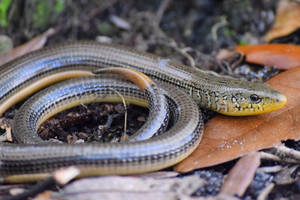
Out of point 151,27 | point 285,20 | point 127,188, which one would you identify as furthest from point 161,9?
point 127,188

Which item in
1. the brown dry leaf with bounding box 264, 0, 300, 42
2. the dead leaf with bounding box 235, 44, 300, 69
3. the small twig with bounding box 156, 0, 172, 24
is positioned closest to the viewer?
the dead leaf with bounding box 235, 44, 300, 69

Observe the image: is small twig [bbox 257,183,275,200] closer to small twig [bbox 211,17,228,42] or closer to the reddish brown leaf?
the reddish brown leaf

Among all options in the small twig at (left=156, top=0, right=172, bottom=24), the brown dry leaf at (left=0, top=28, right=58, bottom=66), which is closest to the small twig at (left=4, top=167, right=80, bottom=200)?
the brown dry leaf at (left=0, top=28, right=58, bottom=66)

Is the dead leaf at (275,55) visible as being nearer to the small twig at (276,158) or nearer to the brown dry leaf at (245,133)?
the brown dry leaf at (245,133)

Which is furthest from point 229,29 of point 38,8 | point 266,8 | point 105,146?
point 105,146

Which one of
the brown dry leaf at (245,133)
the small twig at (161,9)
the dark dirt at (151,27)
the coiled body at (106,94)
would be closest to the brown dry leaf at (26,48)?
the dark dirt at (151,27)

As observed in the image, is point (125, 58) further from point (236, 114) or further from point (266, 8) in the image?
point (266, 8)

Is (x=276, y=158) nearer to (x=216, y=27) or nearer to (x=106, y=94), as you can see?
(x=106, y=94)
